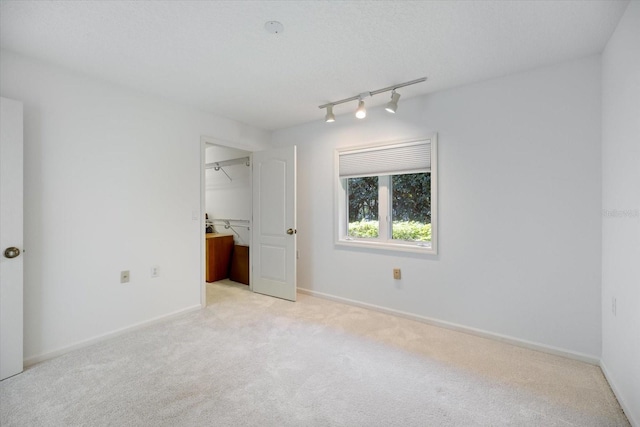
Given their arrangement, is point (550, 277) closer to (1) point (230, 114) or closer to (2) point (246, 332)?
(2) point (246, 332)

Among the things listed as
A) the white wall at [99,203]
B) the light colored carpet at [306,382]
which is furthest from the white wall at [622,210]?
the white wall at [99,203]

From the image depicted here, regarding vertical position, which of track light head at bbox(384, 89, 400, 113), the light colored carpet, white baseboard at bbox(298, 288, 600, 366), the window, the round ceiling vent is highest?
the round ceiling vent

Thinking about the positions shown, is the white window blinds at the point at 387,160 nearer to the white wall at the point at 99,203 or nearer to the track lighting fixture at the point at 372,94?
the track lighting fixture at the point at 372,94

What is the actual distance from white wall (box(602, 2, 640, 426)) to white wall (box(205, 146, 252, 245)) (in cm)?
408

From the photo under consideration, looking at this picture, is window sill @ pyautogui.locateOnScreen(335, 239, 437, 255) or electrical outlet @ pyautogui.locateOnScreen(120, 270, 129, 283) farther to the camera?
window sill @ pyautogui.locateOnScreen(335, 239, 437, 255)

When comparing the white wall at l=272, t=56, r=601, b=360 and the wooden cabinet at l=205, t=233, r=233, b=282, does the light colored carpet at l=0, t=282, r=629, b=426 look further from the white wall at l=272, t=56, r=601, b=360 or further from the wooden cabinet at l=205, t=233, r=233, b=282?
the wooden cabinet at l=205, t=233, r=233, b=282

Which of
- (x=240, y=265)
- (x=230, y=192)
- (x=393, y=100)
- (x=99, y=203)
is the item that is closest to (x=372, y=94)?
(x=393, y=100)

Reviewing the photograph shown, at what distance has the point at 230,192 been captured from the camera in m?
5.09

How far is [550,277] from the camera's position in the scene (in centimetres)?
241

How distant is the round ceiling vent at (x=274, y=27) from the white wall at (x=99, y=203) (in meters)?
1.78

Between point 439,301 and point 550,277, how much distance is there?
38.0 inches

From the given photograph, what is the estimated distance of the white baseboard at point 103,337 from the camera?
89.0 inches

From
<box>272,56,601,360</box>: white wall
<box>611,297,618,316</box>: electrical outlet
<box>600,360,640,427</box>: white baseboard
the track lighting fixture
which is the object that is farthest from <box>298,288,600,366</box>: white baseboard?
the track lighting fixture

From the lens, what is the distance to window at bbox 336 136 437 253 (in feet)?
10.2
